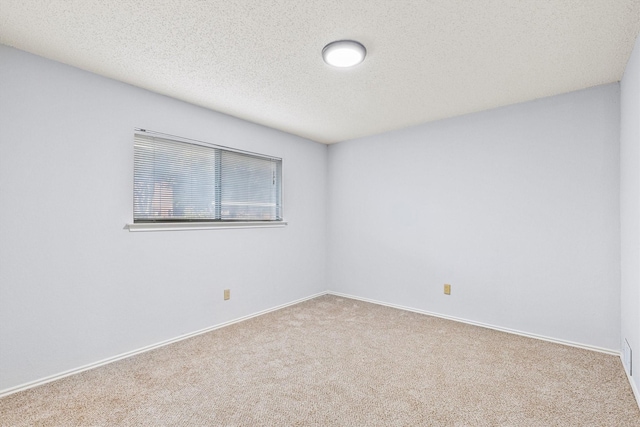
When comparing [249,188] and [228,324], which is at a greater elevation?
[249,188]

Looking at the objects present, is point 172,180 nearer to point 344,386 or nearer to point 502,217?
point 344,386

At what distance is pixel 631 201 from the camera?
2.10 m

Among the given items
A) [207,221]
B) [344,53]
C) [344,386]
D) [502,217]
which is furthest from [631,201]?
[207,221]

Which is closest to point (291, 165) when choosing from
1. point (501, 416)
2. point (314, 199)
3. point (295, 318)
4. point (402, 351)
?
point (314, 199)

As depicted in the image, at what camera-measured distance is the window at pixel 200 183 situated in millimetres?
2736

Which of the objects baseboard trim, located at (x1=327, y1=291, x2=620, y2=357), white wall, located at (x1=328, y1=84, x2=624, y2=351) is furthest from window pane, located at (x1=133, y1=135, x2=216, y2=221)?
baseboard trim, located at (x1=327, y1=291, x2=620, y2=357)

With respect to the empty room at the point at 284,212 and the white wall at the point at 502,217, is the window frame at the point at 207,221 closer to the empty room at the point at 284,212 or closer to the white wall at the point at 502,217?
the empty room at the point at 284,212

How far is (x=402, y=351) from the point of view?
261 centimetres

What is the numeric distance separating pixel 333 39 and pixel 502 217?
7.93 ft

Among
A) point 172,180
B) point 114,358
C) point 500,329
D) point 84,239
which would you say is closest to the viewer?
point 84,239

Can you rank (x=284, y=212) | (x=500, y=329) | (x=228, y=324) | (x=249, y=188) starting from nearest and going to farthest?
1. (x=500, y=329)
2. (x=228, y=324)
3. (x=249, y=188)
4. (x=284, y=212)

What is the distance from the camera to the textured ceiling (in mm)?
1658

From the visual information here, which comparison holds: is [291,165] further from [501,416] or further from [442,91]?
[501,416]

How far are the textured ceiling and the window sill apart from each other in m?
1.19
